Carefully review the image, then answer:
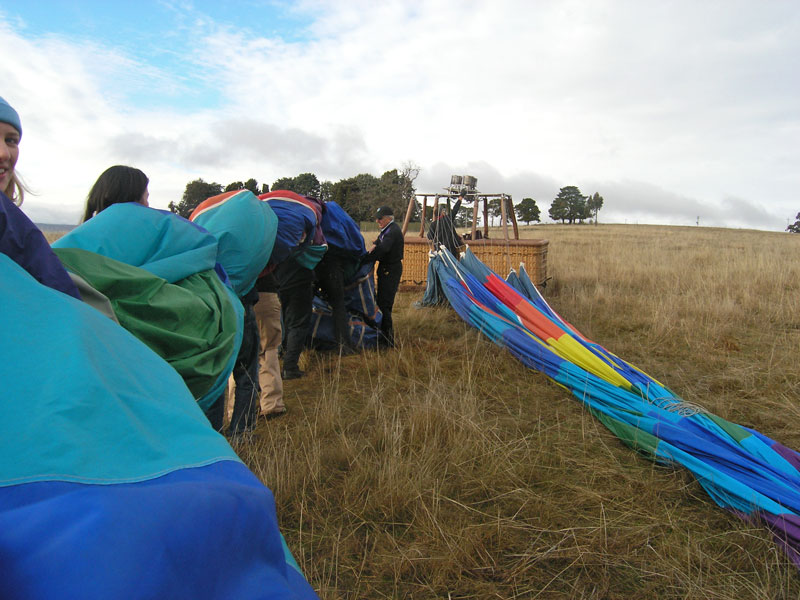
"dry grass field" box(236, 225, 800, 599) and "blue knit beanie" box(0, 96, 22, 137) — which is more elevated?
"blue knit beanie" box(0, 96, 22, 137)

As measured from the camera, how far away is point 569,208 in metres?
78.4

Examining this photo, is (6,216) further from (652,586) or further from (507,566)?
(652,586)

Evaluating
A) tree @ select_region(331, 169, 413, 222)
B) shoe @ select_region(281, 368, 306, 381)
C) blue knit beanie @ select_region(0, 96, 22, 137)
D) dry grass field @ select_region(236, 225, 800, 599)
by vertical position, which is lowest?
dry grass field @ select_region(236, 225, 800, 599)

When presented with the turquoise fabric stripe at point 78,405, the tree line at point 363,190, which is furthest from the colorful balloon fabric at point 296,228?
the tree line at point 363,190

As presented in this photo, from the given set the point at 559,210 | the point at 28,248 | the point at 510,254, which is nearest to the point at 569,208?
the point at 559,210

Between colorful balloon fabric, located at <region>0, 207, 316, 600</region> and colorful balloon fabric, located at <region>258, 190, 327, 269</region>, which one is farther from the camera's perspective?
colorful balloon fabric, located at <region>258, 190, 327, 269</region>

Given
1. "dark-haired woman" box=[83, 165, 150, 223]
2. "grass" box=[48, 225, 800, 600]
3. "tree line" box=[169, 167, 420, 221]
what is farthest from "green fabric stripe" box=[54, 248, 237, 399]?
"tree line" box=[169, 167, 420, 221]

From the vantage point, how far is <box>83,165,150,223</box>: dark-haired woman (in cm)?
195

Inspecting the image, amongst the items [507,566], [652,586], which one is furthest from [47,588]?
[652,586]

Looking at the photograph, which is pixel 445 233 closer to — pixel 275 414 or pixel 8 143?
pixel 275 414

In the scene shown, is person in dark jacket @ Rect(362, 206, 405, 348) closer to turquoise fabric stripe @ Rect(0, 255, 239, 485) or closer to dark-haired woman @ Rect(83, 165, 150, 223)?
dark-haired woman @ Rect(83, 165, 150, 223)

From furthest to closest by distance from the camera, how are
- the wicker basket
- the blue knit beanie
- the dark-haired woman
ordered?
the wicker basket
the dark-haired woman
the blue knit beanie

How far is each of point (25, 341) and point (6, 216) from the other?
0.34 meters

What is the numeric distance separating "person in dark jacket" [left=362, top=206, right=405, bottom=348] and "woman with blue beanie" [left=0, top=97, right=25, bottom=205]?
4.19 meters
